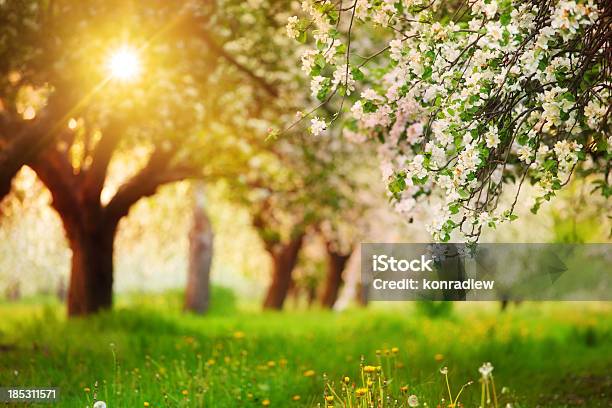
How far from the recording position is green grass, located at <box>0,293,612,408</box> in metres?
6.79

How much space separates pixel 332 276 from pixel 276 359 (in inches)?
610

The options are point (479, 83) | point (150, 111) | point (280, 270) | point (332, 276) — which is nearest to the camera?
point (479, 83)

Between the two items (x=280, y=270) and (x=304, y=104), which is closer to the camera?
(x=304, y=104)

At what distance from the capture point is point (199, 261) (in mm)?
18875

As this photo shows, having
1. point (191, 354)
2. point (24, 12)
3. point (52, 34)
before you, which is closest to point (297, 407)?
point (191, 354)

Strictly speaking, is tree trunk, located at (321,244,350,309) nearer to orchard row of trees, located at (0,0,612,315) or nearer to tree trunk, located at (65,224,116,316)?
orchard row of trees, located at (0,0,612,315)

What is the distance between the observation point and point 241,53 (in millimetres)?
10711

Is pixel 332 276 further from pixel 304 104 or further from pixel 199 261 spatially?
pixel 304 104

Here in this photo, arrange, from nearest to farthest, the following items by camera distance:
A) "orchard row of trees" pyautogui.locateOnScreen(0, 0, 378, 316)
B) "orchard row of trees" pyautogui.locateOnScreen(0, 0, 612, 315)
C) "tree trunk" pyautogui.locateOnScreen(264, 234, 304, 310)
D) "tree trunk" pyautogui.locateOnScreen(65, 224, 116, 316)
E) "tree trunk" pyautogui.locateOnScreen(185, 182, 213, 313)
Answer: "orchard row of trees" pyautogui.locateOnScreen(0, 0, 612, 315) → "orchard row of trees" pyautogui.locateOnScreen(0, 0, 378, 316) → "tree trunk" pyautogui.locateOnScreen(65, 224, 116, 316) → "tree trunk" pyautogui.locateOnScreen(185, 182, 213, 313) → "tree trunk" pyautogui.locateOnScreen(264, 234, 304, 310)

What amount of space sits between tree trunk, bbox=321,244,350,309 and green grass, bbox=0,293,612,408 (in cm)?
924

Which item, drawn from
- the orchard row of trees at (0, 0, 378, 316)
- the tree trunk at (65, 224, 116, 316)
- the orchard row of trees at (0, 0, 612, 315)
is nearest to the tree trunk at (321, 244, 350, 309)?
the orchard row of trees at (0, 0, 612, 315)

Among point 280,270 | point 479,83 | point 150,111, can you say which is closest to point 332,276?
point 280,270

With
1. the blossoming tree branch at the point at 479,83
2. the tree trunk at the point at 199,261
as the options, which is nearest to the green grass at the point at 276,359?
the blossoming tree branch at the point at 479,83

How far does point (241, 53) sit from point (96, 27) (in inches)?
93.8
